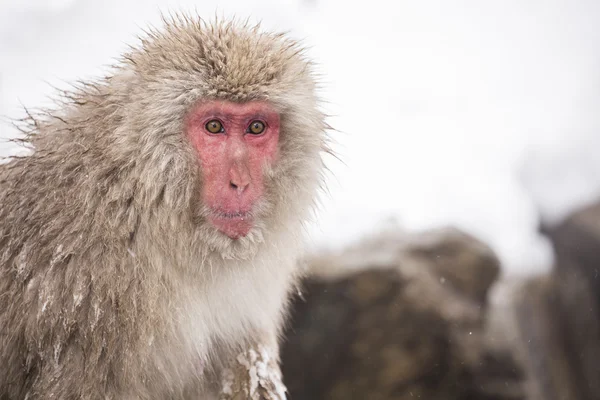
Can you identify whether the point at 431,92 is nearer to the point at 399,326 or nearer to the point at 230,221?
the point at 399,326

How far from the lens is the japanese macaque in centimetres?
222

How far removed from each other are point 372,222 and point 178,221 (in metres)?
2.04

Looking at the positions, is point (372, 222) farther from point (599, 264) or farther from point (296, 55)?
point (296, 55)

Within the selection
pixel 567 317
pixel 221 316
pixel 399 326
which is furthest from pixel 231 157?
pixel 567 317

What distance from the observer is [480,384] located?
162 inches

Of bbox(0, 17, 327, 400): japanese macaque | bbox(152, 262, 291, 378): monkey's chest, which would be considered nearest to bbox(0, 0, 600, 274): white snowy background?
bbox(152, 262, 291, 378): monkey's chest

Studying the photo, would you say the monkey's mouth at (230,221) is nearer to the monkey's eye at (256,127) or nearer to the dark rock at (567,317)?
the monkey's eye at (256,127)

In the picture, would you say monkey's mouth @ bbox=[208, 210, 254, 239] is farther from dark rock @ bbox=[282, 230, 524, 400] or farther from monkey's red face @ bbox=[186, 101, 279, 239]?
dark rock @ bbox=[282, 230, 524, 400]

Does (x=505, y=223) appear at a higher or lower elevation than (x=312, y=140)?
lower

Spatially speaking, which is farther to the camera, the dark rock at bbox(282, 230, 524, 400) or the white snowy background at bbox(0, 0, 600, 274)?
the white snowy background at bbox(0, 0, 600, 274)

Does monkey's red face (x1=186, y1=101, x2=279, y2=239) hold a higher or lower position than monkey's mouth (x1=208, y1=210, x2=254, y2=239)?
higher

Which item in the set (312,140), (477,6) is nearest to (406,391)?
(312,140)

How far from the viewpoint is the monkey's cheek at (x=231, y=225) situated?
7.35 feet

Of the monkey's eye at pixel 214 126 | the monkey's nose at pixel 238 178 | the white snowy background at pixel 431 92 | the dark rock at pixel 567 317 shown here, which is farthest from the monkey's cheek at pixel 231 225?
the dark rock at pixel 567 317
